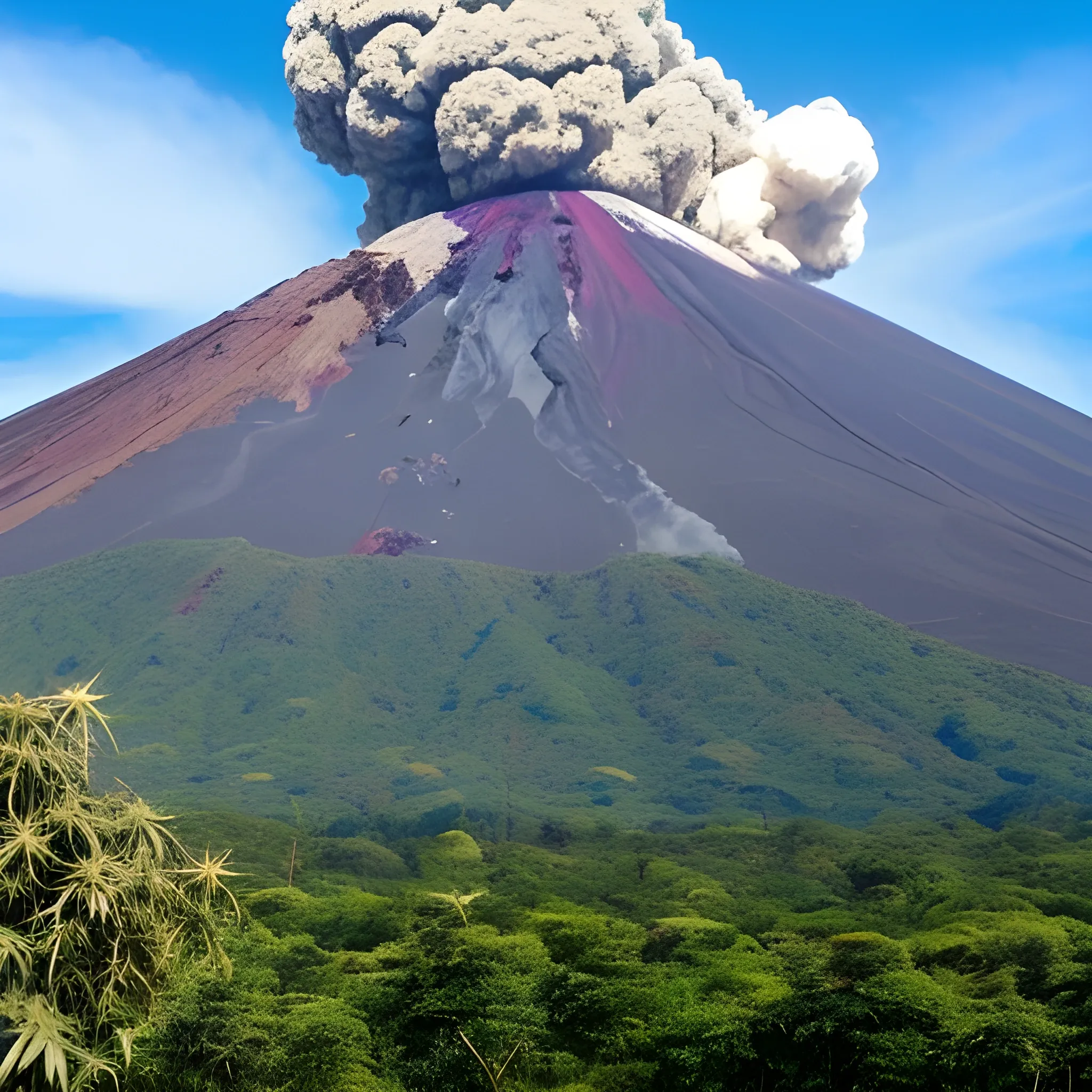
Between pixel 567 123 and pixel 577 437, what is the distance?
1069 cm

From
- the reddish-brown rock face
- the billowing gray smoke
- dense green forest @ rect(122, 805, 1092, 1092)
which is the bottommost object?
dense green forest @ rect(122, 805, 1092, 1092)

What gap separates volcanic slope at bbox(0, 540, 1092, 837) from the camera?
16.4 metres

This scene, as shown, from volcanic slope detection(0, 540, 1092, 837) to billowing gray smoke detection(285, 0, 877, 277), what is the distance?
1420 cm

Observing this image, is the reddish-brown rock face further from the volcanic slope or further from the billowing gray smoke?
the volcanic slope

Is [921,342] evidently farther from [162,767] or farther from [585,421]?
[162,767]

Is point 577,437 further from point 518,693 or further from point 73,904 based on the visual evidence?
point 73,904

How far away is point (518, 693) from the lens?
19453 mm

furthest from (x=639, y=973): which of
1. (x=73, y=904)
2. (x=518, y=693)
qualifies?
(x=518, y=693)

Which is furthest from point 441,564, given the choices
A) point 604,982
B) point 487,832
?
point 604,982

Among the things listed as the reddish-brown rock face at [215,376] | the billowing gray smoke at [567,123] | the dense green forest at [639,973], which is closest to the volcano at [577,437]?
the reddish-brown rock face at [215,376]

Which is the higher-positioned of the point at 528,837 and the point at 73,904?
the point at 73,904

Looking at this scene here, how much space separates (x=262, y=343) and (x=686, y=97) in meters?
14.2

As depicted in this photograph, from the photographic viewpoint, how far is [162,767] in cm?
1672

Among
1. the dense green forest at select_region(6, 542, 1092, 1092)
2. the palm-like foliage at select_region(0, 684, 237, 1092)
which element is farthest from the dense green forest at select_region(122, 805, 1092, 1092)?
the palm-like foliage at select_region(0, 684, 237, 1092)
